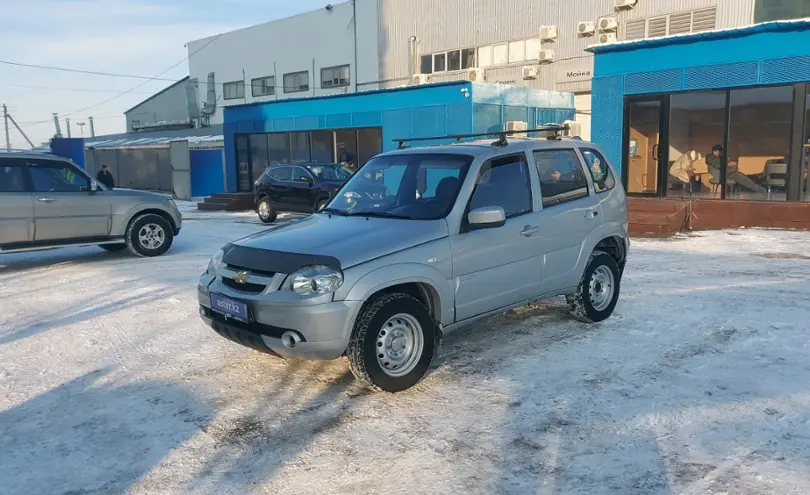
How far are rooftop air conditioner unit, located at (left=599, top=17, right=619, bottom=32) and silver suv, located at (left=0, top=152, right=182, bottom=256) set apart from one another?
19.9m

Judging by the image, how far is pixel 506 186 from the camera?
5.54m

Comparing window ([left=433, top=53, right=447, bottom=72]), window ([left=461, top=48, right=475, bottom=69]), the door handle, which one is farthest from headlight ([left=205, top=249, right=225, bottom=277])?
window ([left=433, top=53, right=447, bottom=72])

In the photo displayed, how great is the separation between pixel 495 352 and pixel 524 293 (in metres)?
0.58

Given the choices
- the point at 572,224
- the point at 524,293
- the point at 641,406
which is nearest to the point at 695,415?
the point at 641,406

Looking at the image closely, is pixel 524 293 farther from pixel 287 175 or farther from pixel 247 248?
pixel 287 175

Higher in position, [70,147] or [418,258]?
[70,147]

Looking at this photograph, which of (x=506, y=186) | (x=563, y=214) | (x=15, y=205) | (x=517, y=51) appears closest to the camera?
(x=506, y=186)

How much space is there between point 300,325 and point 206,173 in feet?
95.1

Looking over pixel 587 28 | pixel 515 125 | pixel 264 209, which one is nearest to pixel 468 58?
pixel 587 28

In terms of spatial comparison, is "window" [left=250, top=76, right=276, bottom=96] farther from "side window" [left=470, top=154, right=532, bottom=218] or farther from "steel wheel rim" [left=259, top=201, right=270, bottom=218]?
"side window" [left=470, top=154, right=532, bottom=218]

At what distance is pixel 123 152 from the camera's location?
1465 inches

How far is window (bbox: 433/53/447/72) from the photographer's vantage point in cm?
3121

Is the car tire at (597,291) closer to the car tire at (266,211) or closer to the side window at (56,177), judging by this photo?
the side window at (56,177)

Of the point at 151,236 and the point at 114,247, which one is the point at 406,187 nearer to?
the point at 151,236
